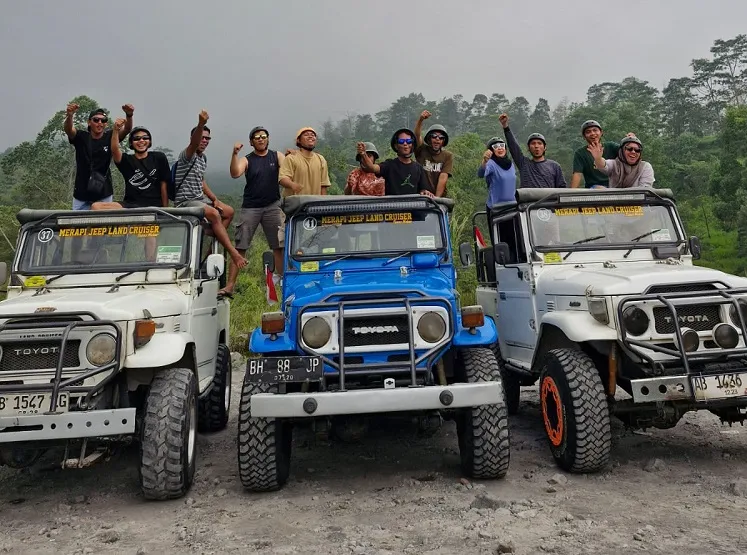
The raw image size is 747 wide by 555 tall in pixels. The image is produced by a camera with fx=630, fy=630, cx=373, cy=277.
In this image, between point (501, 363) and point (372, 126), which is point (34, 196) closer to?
point (501, 363)

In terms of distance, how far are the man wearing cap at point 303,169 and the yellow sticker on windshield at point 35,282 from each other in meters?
2.86

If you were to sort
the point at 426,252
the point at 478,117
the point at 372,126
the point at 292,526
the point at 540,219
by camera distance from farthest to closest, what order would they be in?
the point at 372,126
the point at 478,117
the point at 540,219
the point at 426,252
the point at 292,526

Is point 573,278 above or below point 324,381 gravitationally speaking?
above

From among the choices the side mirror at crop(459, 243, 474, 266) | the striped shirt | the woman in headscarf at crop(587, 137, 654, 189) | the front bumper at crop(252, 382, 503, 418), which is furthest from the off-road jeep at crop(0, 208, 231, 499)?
the woman in headscarf at crop(587, 137, 654, 189)

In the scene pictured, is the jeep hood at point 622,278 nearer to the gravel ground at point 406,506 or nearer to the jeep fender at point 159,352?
the gravel ground at point 406,506

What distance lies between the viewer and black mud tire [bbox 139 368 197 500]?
170 inches

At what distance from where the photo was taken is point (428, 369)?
4.66 m

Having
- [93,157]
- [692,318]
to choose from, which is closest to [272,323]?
[692,318]

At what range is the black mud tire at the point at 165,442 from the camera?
4.33 m

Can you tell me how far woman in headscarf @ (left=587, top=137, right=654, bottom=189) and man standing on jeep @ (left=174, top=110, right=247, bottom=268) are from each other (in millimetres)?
4393

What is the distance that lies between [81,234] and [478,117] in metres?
92.7

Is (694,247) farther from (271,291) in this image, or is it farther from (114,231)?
(114,231)

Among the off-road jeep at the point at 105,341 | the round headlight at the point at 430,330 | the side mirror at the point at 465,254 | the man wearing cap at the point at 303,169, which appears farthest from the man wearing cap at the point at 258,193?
the round headlight at the point at 430,330

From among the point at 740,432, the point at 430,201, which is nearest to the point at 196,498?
the point at 430,201
